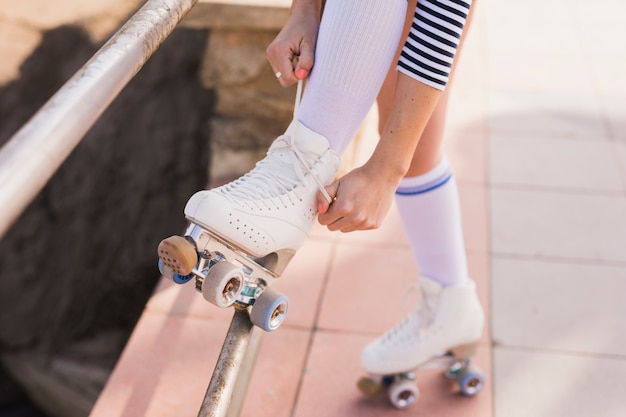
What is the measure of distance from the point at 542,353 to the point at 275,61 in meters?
0.82

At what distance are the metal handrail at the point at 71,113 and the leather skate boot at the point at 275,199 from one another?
0.20 meters

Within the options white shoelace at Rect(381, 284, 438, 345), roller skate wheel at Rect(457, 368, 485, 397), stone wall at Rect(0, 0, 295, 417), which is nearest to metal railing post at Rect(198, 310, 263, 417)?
white shoelace at Rect(381, 284, 438, 345)

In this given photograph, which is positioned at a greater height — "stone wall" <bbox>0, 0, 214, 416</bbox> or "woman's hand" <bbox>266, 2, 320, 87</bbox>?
"woman's hand" <bbox>266, 2, 320, 87</bbox>

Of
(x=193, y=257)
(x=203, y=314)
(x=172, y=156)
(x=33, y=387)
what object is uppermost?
(x=193, y=257)

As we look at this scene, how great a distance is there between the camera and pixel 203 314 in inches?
64.8

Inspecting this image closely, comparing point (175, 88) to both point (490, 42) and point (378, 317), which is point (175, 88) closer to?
point (490, 42)

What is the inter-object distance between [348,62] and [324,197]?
0.17 metres

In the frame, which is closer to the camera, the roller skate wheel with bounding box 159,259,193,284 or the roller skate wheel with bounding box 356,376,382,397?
the roller skate wheel with bounding box 159,259,193,284

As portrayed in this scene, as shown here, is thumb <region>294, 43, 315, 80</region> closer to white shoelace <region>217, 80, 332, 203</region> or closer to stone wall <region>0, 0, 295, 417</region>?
white shoelace <region>217, 80, 332, 203</region>

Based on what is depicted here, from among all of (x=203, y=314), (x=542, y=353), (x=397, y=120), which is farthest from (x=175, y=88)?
(x=397, y=120)

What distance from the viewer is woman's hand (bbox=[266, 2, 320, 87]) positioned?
0.99 meters

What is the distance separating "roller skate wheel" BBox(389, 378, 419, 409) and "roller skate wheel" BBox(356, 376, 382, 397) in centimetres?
3

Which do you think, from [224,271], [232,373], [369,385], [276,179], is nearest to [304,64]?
[276,179]

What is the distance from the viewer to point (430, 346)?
125 cm
